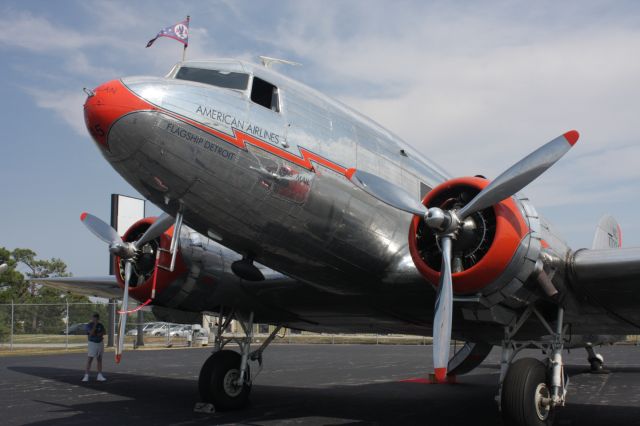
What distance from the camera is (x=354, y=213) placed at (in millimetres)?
7676

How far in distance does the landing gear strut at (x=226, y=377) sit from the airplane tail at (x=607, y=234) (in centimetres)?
637

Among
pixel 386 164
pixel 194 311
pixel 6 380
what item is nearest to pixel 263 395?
pixel 194 311

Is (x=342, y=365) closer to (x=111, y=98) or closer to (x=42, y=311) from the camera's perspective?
(x=111, y=98)

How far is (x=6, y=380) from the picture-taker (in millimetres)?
15055

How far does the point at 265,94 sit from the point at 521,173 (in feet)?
10.2

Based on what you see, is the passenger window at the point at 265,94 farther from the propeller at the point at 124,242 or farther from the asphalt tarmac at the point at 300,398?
the asphalt tarmac at the point at 300,398

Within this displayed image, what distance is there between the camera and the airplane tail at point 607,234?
1112 cm

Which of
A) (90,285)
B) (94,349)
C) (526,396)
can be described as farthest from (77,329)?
(526,396)

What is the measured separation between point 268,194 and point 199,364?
15587mm

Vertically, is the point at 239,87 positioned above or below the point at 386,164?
above

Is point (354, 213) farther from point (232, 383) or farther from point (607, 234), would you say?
point (607, 234)

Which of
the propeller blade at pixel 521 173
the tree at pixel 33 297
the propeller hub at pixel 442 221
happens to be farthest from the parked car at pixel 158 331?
the propeller blade at pixel 521 173

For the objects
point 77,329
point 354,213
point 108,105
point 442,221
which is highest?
point 108,105

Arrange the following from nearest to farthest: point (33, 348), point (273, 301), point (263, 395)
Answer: point (273, 301) < point (263, 395) < point (33, 348)
